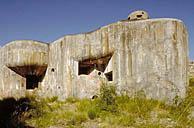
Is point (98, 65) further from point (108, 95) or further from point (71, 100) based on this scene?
point (108, 95)

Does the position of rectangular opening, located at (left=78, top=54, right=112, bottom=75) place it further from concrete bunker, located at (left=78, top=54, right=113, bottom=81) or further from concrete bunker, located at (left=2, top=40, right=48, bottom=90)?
concrete bunker, located at (left=2, top=40, right=48, bottom=90)

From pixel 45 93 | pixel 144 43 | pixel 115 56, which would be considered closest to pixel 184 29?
pixel 144 43

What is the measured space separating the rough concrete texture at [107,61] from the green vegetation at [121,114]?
17.1 inches

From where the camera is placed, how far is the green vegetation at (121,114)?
12.7 ft

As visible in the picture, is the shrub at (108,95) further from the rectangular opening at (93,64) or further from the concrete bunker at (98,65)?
the rectangular opening at (93,64)

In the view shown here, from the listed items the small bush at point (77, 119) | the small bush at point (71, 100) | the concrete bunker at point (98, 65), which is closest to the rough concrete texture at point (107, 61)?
the concrete bunker at point (98, 65)

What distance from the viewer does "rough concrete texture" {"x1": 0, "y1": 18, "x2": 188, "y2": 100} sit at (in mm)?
5469

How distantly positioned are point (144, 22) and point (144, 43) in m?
0.77

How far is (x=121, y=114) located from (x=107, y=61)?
2.79 meters

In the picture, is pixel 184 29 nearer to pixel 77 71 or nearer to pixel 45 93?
pixel 77 71

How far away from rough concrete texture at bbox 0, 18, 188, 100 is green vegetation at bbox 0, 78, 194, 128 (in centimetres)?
43

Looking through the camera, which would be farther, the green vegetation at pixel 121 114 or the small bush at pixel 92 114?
the small bush at pixel 92 114

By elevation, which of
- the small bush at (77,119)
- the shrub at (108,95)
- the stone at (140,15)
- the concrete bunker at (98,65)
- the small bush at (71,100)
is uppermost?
the stone at (140,15)

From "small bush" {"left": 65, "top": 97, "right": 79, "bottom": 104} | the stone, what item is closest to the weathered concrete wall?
"small bush" {"left": 65, "top": 97, "right": 79, "bottom": 104}
